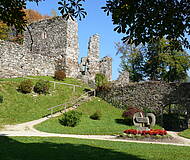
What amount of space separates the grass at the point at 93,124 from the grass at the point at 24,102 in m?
2.07

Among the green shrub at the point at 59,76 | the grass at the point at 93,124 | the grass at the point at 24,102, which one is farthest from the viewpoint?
the green shrub at the point at 59,76

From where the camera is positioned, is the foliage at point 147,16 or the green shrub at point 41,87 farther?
the green shrub at point 41,87

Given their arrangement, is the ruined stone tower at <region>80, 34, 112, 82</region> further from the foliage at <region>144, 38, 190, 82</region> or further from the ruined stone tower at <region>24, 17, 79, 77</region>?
the foliage at <region>144, 38, 190, 82</region>

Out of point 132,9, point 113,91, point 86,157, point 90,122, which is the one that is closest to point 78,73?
point 113,91

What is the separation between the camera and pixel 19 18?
5418 millimetres

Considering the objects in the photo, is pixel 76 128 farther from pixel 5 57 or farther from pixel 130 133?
pixel 5 57

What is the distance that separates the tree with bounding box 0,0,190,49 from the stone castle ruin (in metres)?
20.5

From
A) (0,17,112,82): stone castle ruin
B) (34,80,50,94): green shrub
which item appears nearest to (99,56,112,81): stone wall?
(0,17,112,82): stone castle ruin

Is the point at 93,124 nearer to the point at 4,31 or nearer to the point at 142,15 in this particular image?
the point at 142,15

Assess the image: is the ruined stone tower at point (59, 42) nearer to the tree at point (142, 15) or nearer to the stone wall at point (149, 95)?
the stone wall at point (149, 95)

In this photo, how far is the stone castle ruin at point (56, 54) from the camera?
25772 mm

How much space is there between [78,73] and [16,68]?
8977 mm

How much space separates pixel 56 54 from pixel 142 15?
25770 mm

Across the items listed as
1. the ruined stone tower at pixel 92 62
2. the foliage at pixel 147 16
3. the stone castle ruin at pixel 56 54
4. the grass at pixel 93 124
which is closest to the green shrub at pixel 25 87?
the stone castle ruin at pixel 56 54
